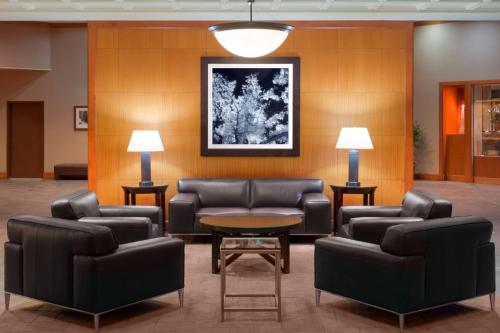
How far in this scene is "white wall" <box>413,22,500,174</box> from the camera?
14558 mm

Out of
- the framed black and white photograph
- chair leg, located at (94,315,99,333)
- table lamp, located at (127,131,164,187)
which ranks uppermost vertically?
the framed black and white photograph

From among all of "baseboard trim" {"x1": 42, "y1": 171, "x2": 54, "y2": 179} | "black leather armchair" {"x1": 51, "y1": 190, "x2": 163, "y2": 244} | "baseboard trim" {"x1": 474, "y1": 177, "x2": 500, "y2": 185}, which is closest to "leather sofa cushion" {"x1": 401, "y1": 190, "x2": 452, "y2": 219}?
"black leather armchair" {"x1": 51, "y1": 190, "x2": 163, "y2": 244}

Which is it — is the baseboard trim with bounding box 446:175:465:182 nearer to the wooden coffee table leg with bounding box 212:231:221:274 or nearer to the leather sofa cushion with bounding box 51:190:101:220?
the wooden coffee table leg with bounding box 212:231:221:274

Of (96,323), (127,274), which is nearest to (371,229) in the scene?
(127,274)

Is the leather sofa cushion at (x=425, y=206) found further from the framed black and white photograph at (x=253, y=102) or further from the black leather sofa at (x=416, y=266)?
the framed black and white photograph at (x=253, y=102)

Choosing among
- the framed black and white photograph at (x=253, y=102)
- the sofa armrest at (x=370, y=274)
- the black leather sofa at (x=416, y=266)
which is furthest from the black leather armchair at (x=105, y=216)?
the framed black and white photograph at (x=253, y=102)

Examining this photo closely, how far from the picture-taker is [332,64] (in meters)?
8.35

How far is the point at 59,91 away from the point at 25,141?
1731 mm

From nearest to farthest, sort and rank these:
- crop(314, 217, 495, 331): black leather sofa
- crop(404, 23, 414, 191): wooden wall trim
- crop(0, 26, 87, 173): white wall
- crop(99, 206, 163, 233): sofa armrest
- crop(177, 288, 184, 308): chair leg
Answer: crop(314, 217, 495, 331): black leather sofa, crop(177, 288, 184, 308): chair leg, crop(99, 206, 163, 233): sofa armrest, crop(404, 23, 414, 191): wooden wall trim, crop(0, 26, 87, 173): white wall

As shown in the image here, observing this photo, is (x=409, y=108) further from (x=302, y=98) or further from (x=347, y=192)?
(x=347, y=192)

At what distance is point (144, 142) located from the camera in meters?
7.71

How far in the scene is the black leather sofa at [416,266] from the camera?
4.09m

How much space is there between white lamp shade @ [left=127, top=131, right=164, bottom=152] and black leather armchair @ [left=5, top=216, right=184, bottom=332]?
10.6 ft

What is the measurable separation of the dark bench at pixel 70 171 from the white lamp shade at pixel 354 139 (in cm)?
940
